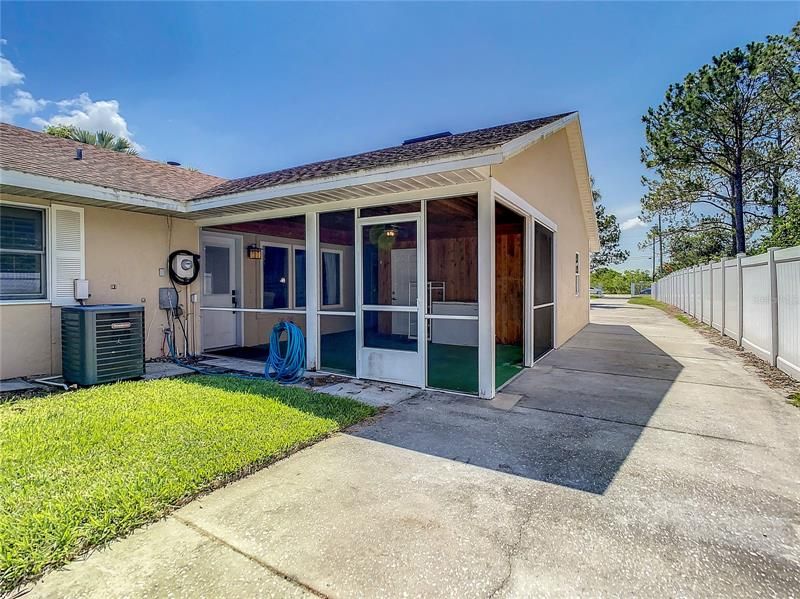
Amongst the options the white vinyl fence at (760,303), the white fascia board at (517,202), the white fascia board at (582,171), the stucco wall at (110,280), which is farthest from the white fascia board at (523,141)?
the stucco wall at (110,280)

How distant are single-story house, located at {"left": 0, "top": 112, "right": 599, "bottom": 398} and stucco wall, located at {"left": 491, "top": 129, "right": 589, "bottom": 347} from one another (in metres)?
0.07

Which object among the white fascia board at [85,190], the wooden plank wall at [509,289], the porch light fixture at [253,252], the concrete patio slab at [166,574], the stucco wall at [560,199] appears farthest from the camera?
the wooden plank wall at [509,289]

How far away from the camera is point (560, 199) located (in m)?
9.23

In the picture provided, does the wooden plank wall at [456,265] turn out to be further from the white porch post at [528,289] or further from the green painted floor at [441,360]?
the white porch post at [528,289]

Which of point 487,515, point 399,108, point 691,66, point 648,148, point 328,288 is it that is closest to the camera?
point 487,515

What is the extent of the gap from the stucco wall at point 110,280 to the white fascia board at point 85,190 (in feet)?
2.35

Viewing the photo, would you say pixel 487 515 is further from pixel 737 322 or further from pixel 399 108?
pixel 399 108

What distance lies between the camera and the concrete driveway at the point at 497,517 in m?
1.95

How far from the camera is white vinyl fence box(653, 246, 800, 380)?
5848 millimetres

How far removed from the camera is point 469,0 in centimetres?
808

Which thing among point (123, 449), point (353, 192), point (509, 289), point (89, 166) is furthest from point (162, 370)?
point (509, 289)

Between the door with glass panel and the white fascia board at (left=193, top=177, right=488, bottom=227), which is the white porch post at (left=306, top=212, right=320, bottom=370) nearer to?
the white fascia board at (left=193, top=177, right=488, bottom=227)

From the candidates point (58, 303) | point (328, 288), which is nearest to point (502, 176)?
point (328, 288)

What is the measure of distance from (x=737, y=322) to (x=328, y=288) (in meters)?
9.25
